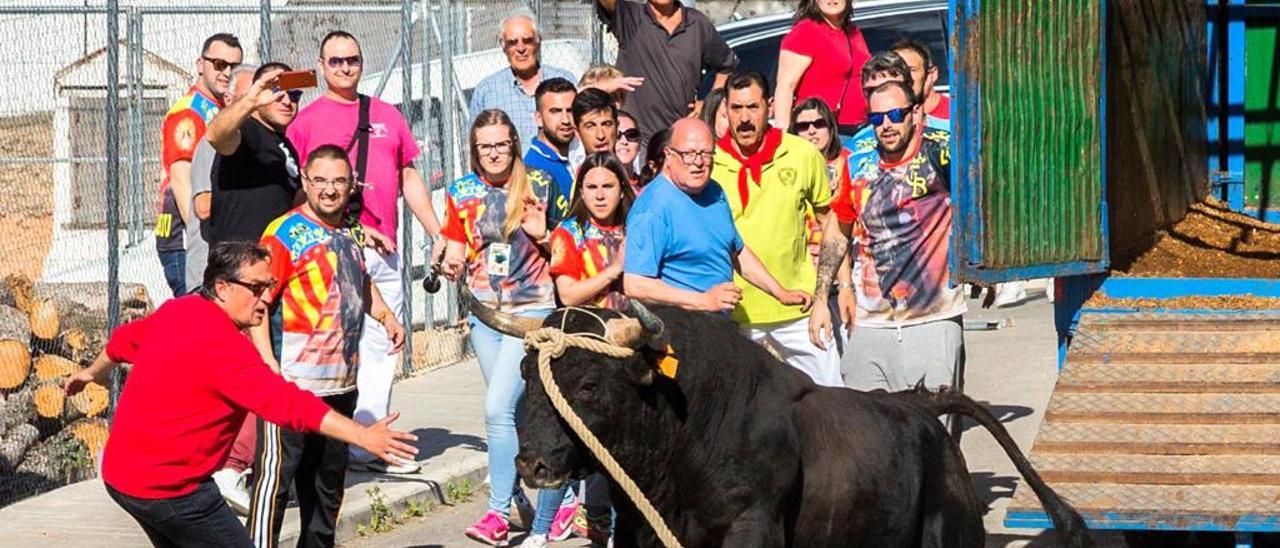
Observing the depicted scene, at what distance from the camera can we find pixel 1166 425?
24.0 ft

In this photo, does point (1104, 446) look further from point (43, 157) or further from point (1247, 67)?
point (43, 157)

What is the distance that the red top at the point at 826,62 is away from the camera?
11.3 metres

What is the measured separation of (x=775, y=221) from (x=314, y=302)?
2.06m

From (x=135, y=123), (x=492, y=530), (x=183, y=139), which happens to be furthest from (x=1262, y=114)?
(x=135, y=123)

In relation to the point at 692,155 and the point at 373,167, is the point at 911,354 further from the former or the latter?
the point at 373,167

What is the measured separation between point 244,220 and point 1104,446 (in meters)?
4.05

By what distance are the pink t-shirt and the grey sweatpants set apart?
2.73m

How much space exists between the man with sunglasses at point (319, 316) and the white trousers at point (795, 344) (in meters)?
1.80

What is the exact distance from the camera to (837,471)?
646 cm

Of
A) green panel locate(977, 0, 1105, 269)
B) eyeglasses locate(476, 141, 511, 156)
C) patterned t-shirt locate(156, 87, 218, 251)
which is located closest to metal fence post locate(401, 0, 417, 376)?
patterned t-shirt locate(156, 87, 218, 251)

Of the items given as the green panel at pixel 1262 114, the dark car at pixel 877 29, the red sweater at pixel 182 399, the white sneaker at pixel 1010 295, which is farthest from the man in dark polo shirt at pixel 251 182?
the white sneaker at pixel 1010 295

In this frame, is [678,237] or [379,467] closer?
[678,237]

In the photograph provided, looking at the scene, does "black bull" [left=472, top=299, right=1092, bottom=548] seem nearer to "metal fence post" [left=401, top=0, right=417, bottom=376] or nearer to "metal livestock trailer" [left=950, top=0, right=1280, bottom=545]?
"metal livestock trailer" [left=950, top=0, right=1280, bottom=545]

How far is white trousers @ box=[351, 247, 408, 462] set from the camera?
1034 centimetres
